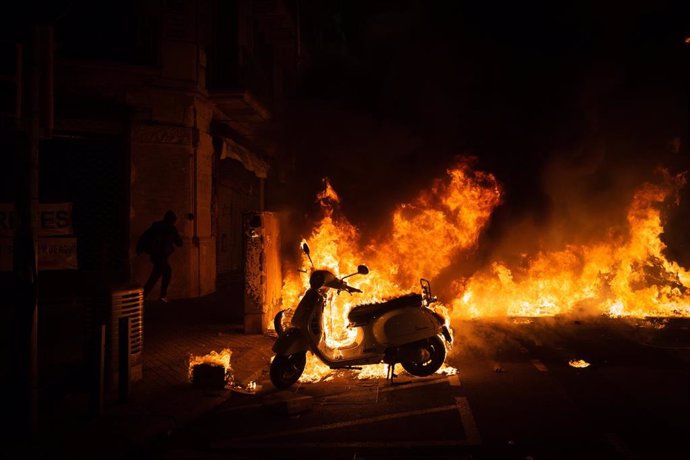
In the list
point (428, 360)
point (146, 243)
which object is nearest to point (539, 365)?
point (428, 360)

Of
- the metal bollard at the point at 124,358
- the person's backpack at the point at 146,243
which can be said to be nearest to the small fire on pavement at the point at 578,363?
the metal bollard at the point at 124,358

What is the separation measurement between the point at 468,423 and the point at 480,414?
0.32 meters

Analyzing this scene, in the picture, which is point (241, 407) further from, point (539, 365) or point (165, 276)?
point (165, 276)

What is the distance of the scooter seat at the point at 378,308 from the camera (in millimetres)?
6855

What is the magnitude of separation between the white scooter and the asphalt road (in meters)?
0.24

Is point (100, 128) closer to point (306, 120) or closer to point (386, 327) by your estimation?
point (306, 120)

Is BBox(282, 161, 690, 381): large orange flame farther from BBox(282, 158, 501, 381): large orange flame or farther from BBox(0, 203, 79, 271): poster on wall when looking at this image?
BBox(0, 203, 79, 271): poster on wall

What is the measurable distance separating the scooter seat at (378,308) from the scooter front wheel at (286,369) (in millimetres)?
830

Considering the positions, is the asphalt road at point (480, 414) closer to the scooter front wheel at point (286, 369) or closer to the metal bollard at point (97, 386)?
the scooter front wheel at point (286, 369)

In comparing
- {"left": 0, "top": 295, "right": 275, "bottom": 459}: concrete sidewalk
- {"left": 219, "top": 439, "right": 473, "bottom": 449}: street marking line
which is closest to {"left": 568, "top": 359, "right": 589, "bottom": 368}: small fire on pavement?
{"left": 219, "top": 439, "right": 473, "bottom": 449}: street marking line

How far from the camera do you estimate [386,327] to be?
22.0 feet

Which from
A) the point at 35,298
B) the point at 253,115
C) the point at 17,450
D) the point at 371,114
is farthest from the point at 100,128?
the point at 17,450

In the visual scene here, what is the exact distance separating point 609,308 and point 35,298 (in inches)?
454

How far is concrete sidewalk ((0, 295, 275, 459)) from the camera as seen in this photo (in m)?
4.46
